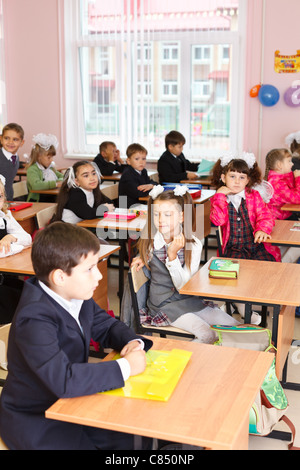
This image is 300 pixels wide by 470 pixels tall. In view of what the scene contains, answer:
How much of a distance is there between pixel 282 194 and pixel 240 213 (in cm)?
94

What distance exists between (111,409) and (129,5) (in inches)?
268

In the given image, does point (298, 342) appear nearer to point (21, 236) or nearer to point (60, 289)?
point (21, 236)

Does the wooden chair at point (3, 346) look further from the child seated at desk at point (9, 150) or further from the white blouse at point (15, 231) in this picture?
the child seated at desk at point (9, 150)

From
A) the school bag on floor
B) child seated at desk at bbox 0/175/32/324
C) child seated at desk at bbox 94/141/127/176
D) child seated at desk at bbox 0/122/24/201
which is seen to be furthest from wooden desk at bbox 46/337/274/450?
child seated at desk at bbox 94/141/127/176

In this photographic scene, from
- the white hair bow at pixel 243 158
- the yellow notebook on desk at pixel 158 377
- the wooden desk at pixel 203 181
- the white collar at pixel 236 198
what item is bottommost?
the yellow notebook on desk at pixel 158 377

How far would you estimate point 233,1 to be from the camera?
7.09 m

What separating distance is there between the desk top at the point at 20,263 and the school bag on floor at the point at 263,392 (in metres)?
1.01

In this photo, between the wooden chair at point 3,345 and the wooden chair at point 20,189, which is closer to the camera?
the wooden chair at point 3,345

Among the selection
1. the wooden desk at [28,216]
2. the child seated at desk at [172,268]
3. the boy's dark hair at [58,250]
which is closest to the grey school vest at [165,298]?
the child seated at desk at [172,268]

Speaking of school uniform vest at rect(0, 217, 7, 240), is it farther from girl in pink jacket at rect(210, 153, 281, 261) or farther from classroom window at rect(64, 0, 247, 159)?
classroom window at rect(64, 0, 247, 159)

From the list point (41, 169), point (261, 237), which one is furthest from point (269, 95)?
point (261, 237)

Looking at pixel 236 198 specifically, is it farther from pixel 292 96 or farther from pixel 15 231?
pixel 292 96

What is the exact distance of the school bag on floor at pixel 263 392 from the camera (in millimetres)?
2381

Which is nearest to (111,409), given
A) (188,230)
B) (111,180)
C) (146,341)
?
(146,341)
